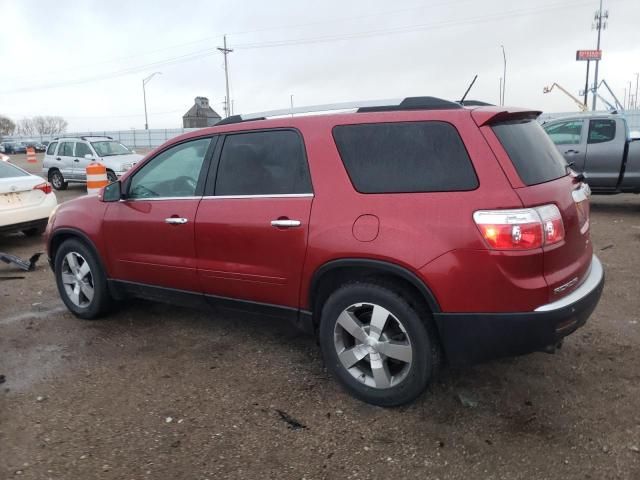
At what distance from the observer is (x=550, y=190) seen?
2984 millimetres

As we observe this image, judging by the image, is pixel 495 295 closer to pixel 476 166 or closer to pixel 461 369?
pixel 476 166

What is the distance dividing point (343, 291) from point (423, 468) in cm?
106

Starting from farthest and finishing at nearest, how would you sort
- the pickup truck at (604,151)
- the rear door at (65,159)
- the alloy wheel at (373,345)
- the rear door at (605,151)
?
the rear door at (65,159) < the rear door at (605,151) < the pickup truck at (604,151) < the alloy wheel at (373,345)

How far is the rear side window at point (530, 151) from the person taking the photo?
9.69ft

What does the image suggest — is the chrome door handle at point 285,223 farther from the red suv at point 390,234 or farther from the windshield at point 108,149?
the windshield at point 108,149

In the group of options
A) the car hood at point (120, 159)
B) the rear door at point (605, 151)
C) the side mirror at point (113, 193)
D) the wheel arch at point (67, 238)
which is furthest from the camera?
the car hood at point (120, 159)

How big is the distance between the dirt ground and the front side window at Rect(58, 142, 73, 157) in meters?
12.4

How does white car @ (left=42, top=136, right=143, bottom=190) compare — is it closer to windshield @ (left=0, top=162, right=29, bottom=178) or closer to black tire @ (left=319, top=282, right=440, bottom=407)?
windshield @ (left=0, top=162, right=29, bottom=178)

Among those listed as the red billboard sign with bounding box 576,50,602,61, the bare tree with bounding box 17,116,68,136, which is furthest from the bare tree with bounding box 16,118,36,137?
the red billboard sign with bounding box 576,50,602,61

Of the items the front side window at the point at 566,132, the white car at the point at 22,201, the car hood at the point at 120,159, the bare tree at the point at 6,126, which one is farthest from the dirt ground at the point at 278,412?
the bare tree at the point at 6,126

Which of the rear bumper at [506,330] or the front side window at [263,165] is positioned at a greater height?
the front side window at [263,165]

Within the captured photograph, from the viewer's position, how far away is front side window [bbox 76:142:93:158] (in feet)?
49.8

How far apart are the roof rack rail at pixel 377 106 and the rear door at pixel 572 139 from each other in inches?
302

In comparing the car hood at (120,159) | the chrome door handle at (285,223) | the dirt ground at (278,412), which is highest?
the car hood at (120,159)
